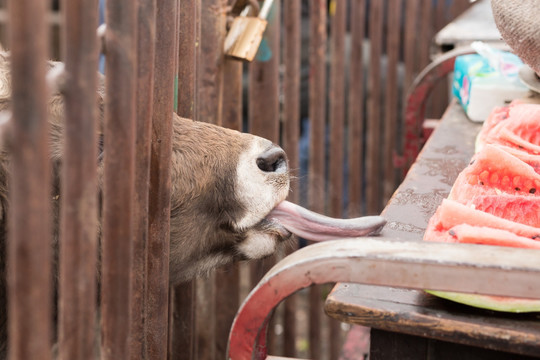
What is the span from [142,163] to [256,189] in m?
0.51

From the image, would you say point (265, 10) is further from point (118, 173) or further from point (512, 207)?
point (118, 173)

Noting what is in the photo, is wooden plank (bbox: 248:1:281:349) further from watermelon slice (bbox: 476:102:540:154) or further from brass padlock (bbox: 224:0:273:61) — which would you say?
watermelon slice (bbox: 476:102:540:154)

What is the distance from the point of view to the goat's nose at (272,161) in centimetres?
192

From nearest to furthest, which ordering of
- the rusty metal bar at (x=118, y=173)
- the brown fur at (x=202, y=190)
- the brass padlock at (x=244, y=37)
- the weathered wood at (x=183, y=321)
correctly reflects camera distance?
the rusty metal bar at (x=118, y=173), the brown fur at (x=202, y=190), the weathered wood at (x=183, y=321), the brass padlock at (x=244, y=37)

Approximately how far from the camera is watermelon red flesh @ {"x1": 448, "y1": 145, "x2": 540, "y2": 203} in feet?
5.86

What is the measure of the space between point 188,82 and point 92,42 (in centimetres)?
104

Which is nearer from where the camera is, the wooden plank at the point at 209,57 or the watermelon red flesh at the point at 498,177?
the watermelon red flesh at the point at 498,177

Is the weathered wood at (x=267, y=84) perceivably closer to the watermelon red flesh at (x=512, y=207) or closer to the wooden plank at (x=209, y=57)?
the wooden plank at (x=209, y=57)

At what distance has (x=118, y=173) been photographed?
4.06ft

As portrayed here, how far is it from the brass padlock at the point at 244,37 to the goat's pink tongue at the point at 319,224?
0.88m

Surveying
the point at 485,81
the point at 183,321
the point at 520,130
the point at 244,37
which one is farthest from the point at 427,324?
the point at 485,81

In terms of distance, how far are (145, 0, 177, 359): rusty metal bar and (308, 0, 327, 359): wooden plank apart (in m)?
2.15

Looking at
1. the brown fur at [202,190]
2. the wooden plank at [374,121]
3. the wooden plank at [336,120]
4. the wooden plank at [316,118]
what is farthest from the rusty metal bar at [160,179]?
the wooden plank at [374,121]

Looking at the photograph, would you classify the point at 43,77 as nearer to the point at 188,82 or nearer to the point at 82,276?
the point at 82,276
